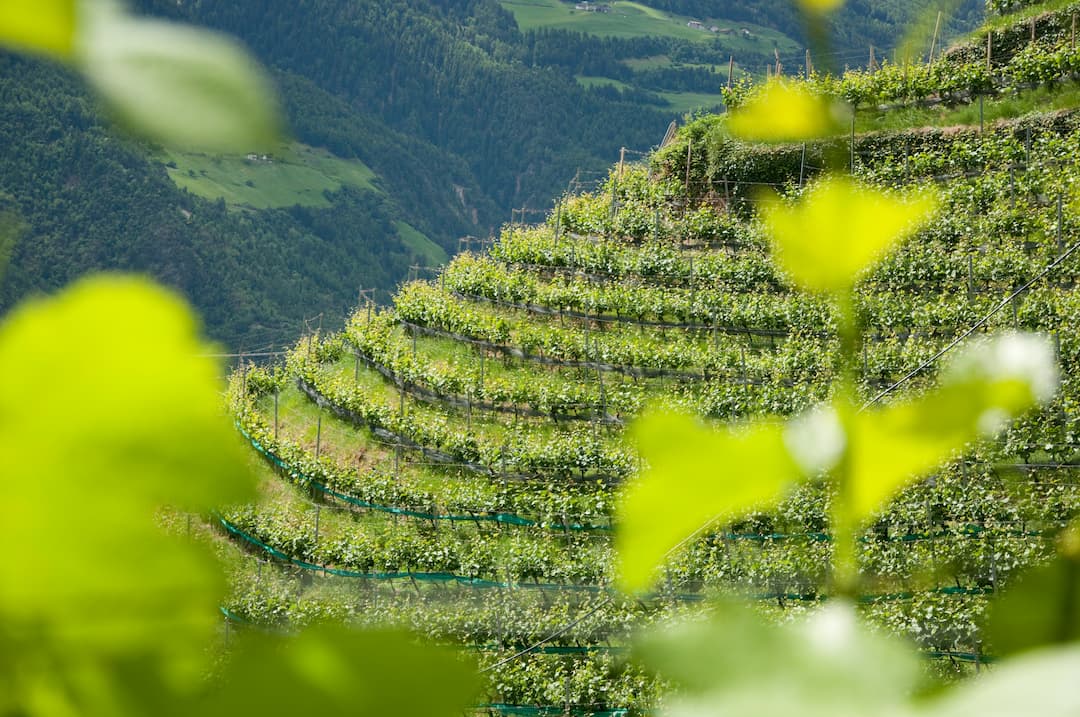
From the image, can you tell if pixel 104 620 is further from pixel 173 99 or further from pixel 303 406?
pixel 303 406

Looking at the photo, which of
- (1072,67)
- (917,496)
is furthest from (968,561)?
A: (1072,67)

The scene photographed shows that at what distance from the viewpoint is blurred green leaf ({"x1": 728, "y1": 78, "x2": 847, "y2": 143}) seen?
14 centimetres

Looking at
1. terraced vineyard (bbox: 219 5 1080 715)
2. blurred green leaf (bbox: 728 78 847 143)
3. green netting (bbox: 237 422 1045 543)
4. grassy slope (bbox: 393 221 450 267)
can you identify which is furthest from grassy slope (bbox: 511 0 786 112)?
blurred green leaf (bbox: 728 78 847 143)

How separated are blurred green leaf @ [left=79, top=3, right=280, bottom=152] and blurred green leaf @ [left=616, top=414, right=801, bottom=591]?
0.15ft

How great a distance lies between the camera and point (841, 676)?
3.1 inches

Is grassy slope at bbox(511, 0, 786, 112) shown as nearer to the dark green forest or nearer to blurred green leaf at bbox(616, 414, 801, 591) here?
the dark green forest

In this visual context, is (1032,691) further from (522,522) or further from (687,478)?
(522,522)

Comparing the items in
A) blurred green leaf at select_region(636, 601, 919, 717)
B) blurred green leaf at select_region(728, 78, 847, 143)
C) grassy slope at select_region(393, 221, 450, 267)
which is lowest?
blurred green leaf at select_region(636, 601, 919, 717)

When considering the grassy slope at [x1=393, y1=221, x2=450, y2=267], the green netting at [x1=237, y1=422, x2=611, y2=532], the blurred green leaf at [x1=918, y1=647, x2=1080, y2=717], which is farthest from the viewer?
the grassy slope at [x1=393, y1=221, x2=450, y2=267]

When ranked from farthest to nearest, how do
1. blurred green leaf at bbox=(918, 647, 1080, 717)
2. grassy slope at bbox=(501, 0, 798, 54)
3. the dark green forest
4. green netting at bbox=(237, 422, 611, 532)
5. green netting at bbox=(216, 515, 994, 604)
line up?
grassy slope at bbox=(501, 0, 798, 54) < the dark green forest < green netting at bbox=(237, 422, 611, 532) < green netting at bbox=(216, 515, 994, 604) < blurred green leaf at bbox=(918, 647, 1080, 717)

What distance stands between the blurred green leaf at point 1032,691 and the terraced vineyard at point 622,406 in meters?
4.98

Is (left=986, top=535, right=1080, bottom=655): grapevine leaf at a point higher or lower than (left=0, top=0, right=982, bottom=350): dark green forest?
lower

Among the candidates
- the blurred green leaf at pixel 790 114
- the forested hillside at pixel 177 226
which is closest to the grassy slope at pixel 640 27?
the forested hillside at pixel 177 226

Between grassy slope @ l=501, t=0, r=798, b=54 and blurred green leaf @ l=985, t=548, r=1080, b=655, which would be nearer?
blurred green leaf @ l=985, t=548, r=1080, b=655
